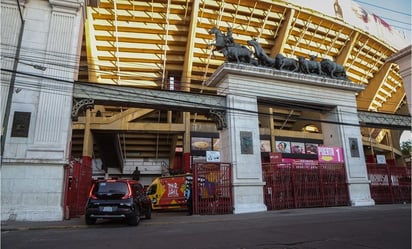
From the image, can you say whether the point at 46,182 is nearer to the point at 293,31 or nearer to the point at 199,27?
the point at 199,27

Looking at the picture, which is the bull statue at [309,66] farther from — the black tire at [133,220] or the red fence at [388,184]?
the black tire at [133,220]

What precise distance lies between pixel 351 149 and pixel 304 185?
4.37 metres

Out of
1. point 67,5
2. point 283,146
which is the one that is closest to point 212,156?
point 67,5

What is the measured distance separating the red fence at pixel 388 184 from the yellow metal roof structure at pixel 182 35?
15.6 meters

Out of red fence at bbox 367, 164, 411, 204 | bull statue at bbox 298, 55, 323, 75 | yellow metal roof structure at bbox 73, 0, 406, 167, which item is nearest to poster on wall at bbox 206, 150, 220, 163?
bull statue at bbox 298, 55, 323, 75

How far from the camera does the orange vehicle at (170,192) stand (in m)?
20.0

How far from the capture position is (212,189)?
1556cm

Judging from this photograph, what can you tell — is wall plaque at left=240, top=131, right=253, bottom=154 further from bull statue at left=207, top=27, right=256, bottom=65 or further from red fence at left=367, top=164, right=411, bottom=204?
red fence at left=367, top=164, right=411, bottom=204

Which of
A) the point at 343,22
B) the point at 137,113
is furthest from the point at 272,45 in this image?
the point at 137,113

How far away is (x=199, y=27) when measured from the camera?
96.0 feet

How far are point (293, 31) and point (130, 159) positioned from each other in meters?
23.4

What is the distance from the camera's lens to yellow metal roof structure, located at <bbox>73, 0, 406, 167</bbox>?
27.5 meters

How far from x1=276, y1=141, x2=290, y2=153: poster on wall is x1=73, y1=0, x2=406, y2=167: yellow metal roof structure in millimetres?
9604

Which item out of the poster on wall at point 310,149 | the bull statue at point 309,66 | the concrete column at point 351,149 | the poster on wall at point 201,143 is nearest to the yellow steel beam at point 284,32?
the bull statue at point 309,66
